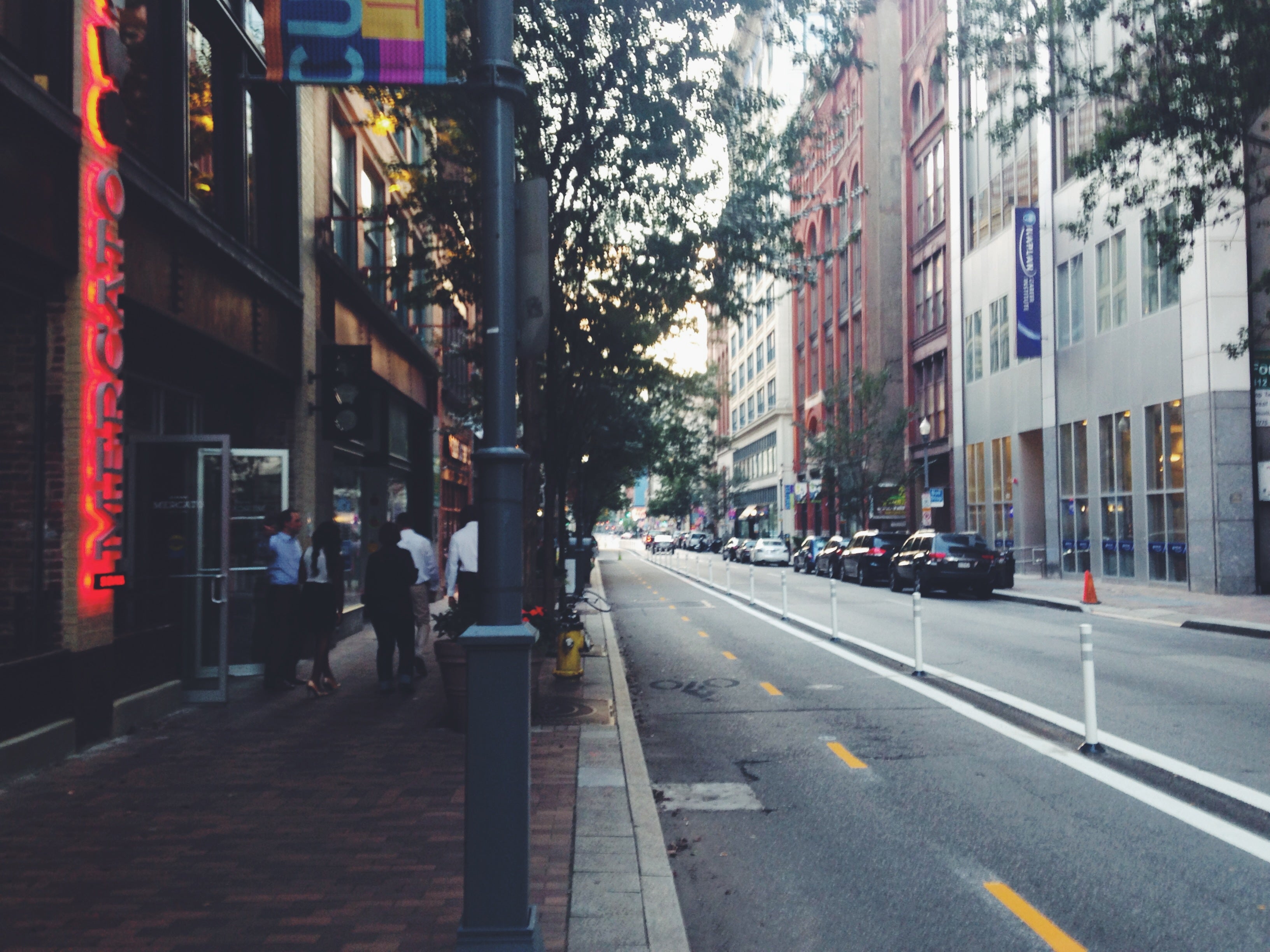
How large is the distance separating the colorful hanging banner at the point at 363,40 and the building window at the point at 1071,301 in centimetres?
3112

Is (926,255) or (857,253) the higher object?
(857,253)

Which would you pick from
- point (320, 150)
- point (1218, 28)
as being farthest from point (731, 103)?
point (1218, 28)

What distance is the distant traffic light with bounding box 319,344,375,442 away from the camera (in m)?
14.6

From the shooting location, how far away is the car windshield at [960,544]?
27.1m

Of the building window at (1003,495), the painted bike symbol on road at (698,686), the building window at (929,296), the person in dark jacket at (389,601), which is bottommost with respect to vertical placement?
the painted bike symbol on road at (698,686)

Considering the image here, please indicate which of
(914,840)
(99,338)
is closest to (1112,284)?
(914,840)

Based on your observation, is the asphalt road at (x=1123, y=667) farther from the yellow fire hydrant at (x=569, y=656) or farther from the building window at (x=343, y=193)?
the building window at (x=343, y=193)

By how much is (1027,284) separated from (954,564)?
1250cm

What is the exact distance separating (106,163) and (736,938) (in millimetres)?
7574

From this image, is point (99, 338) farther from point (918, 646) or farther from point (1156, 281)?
point (1156, 281)

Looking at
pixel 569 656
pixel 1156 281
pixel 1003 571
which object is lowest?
pixel 569 656

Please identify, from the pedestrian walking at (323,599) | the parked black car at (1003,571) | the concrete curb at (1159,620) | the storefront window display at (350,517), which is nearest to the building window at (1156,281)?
the parked black car at (1003,571)

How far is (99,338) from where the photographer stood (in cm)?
870

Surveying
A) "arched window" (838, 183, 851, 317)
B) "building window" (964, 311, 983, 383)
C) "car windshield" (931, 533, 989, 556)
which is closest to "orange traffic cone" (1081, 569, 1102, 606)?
"car windshield" (931, 533, 989, 556)
